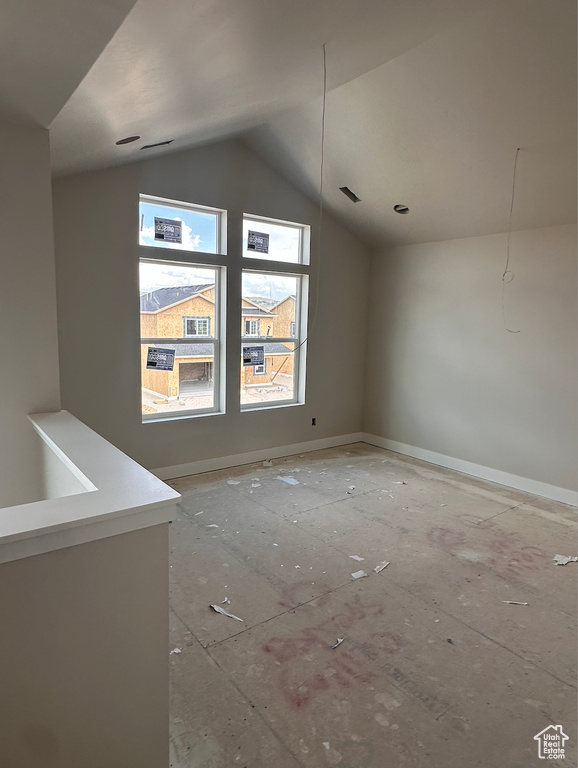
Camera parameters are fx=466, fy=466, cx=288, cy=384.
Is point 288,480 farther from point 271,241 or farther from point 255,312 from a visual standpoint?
point 271,241

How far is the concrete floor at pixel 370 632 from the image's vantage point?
178 cm

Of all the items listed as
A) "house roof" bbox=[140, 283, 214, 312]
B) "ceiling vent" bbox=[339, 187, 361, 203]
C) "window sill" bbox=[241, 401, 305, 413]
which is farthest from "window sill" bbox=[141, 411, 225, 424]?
"ceiling vent" bbox=[339, 187, 361, 203]

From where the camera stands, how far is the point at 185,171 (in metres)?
4.17

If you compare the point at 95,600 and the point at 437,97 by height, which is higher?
the point at 437,97

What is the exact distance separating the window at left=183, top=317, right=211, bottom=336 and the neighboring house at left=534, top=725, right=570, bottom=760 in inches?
148

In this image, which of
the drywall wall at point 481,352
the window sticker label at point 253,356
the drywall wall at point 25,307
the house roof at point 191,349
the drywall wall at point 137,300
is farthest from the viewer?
the window sticker label at point 253,356

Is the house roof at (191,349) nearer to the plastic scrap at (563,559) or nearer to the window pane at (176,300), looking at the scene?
the window pane at (176,300)

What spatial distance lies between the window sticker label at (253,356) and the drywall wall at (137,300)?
0.16 metres

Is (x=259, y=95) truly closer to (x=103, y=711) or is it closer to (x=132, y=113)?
(x=132, y=113)

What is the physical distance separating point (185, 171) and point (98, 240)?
1.03m

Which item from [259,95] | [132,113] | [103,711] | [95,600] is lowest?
[103,711]

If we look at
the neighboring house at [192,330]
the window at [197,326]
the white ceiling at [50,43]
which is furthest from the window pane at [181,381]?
the white ceiling at [50,43]

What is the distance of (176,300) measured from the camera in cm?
437

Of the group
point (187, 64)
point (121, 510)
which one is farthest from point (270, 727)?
point (187, 64)
